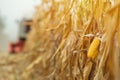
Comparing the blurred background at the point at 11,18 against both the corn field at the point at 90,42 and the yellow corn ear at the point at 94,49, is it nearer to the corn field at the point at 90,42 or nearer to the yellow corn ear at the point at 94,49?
the corn field at the point at 90,42

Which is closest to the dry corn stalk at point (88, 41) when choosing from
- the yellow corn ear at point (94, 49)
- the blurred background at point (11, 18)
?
the yellow corn ear at point (94, 49)

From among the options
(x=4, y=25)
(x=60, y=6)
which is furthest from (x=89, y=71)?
(x=4, y=25)

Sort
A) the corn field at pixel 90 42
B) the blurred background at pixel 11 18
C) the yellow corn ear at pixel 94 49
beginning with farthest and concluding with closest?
the blurred background at pixel 11 18 < the yellow corn ear at pixel 94 49 < the corn field at pixel 90 42

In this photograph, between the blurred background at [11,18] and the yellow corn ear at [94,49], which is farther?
the blurred background at [11,18]

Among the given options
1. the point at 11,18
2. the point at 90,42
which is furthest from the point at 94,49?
the point at 11,18

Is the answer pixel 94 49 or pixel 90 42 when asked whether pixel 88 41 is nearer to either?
pixel 90 42

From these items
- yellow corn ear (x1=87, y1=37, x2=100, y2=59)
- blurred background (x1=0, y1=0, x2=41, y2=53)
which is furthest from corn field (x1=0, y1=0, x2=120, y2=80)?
blurred background (x1=0, y1=0, x2=41, y2=53)

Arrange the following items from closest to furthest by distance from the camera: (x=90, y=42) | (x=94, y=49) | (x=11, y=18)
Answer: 1. (x=94, y=49)
2. (x=90, y=42)
3. (x=11, y=18)

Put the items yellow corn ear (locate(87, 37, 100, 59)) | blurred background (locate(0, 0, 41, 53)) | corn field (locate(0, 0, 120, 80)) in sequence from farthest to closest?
blurred background (locate(0, 0, 41, 53))
yellow corn ear (locate(87, 37, 100, 59))
corn field (locate(0, 0, 120, 80))

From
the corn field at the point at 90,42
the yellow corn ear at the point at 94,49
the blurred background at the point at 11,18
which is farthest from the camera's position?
the blurred background at the point at 11,18

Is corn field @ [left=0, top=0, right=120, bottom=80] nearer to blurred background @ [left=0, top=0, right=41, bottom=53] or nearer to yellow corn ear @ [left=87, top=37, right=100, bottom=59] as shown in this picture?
yellow corn ear @ [left=87, top=37, right=100, bottom=59]

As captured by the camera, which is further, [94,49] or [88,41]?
[88,41]

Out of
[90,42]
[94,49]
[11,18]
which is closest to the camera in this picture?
[94,49]
